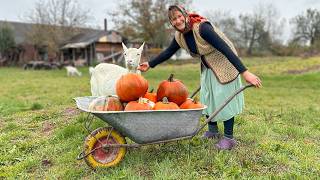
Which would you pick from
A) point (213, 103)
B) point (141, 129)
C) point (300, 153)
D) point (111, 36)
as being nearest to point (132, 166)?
point (141, 129)

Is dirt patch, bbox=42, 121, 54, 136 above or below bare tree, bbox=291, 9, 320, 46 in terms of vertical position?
below

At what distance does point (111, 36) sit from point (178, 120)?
35.6m

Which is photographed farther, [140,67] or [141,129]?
[140,67]

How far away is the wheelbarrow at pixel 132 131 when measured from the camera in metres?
2.83

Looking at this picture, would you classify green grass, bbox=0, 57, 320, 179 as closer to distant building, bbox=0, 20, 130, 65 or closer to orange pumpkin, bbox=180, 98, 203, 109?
orange pumpkin, bbox=180, 98, 203, 109

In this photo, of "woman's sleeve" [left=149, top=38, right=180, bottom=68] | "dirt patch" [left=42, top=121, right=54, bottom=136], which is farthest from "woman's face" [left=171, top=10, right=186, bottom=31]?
"dirt patch" [left=42, top=121, right=54, bottom=136]

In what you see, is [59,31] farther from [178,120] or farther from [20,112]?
[178,120]

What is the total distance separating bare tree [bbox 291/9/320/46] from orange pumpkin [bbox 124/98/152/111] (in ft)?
150

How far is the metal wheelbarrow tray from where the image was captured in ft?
9.21

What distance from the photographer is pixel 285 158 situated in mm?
3367

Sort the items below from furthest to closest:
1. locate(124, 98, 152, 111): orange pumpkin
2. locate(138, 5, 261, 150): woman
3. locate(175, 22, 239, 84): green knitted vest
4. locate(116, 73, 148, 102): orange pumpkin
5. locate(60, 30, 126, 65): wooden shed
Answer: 1. locate(60, 30, 126, 65): wooden shed
2. locate(175, 22, 239, 84): green knitted vest
3. locate(138, 5, 261, 150): woman
4. locate(116, 73, 148, 102): orange pumpkin
5. locate(124, 98, 152, 111): orange pumpkin

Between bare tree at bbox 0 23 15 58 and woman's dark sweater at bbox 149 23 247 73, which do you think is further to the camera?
bare tree at bbox 0 23 15 58

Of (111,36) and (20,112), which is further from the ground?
(111,36)

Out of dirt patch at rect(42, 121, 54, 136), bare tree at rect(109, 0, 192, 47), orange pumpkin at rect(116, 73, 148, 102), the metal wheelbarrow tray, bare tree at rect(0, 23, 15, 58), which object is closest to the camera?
the metal wheelbarrow tray
